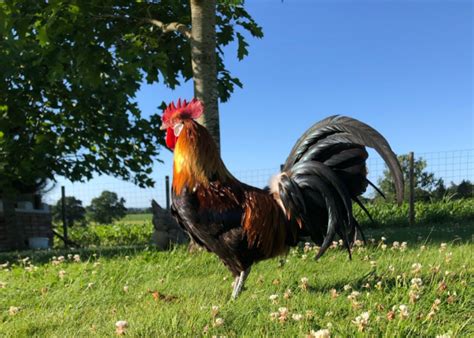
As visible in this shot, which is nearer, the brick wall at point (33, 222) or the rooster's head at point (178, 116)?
the rooster's head at point (178, 116)

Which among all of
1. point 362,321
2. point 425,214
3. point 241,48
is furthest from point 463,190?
point 362,321

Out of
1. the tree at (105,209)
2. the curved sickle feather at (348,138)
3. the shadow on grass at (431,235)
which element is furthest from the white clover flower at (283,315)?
the tree at (105,209)

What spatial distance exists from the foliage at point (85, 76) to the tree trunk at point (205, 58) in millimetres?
582

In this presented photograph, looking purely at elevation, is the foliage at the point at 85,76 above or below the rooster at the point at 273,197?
above

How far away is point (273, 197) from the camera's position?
3.87 m

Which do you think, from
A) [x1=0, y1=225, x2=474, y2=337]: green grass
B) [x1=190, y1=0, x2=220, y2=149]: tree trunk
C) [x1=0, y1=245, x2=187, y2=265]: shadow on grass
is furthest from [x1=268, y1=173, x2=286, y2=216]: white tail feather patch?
[x1=0, y1=245, x2=187, y2=265]: shadow on grass

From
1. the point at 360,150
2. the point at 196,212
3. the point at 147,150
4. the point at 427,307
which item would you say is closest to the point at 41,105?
the point at 147,150

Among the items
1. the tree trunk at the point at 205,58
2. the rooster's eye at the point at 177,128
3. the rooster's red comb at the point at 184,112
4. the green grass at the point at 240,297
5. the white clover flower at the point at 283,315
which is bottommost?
the green grass at the point at 240,297

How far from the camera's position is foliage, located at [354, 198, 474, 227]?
41.0 feet

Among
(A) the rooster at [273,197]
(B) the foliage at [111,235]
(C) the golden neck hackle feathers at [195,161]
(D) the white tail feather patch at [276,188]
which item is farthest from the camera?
(B) the foliage at [111,235]

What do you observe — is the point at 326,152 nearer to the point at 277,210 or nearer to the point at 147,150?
the point at 277,210

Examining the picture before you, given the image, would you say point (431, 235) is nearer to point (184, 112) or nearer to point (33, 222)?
point (184, 112)

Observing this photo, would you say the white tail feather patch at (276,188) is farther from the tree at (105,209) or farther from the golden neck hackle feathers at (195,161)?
the tree at (105,209)

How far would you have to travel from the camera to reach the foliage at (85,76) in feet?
21.7
